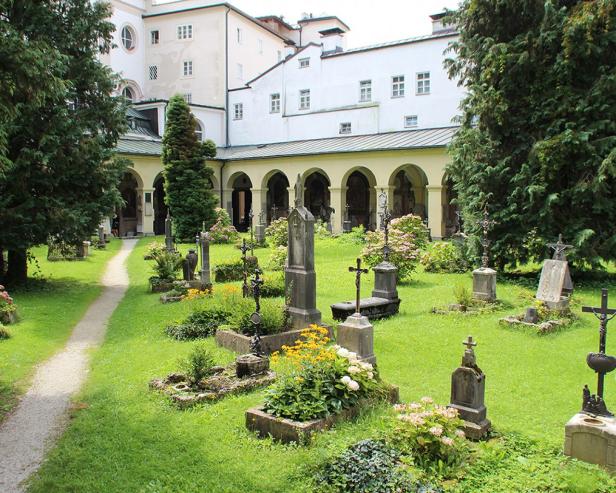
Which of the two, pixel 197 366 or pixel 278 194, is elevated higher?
pixel 278 194

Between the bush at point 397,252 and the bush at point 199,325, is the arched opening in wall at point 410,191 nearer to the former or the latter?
the bush at point 397,252

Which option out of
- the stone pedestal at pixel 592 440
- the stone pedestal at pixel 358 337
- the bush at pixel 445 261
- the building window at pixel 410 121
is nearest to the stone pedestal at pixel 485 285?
the bush at pixel 445 261

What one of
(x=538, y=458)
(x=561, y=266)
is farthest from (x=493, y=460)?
(x=561, y=266)

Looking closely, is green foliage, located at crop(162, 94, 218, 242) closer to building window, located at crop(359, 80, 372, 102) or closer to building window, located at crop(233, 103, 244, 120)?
building window, located at crop(233, 103, 244, 120)

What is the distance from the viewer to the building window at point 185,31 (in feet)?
140

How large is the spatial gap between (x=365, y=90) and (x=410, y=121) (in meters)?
3.71

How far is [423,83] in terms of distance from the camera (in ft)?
107

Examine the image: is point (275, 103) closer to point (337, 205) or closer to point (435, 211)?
point (337, 205)

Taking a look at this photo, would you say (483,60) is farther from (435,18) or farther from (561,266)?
(435,18)

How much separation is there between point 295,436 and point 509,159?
43.6 ft

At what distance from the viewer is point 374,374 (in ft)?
23.8

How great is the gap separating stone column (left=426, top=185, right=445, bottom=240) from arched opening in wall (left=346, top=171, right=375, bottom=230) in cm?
793

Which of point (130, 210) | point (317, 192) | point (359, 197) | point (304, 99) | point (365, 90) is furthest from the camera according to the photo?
point (317, 192)

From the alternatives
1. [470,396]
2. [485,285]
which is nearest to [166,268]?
[485,285]
